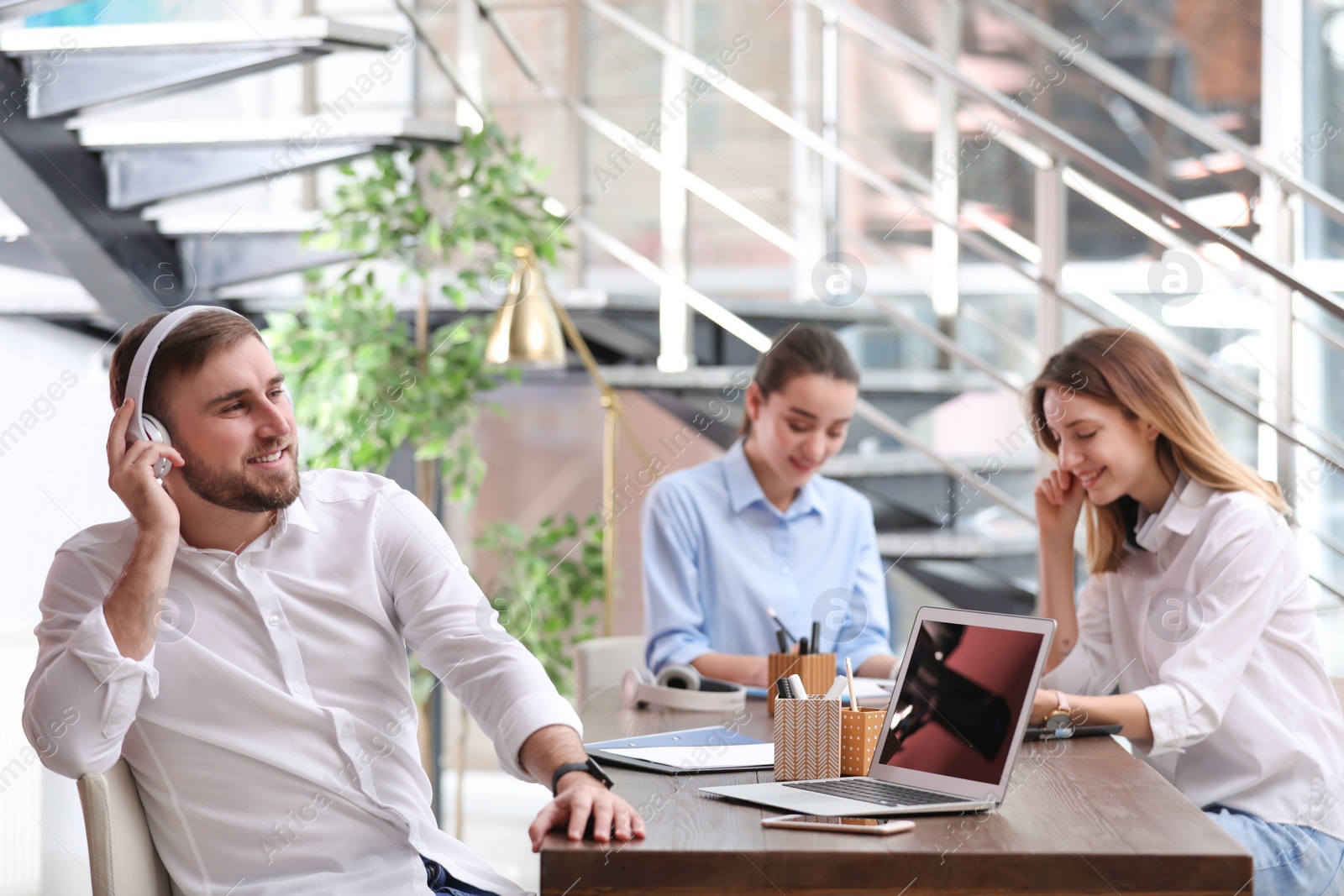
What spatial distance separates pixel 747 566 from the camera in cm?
239

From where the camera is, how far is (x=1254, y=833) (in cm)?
164

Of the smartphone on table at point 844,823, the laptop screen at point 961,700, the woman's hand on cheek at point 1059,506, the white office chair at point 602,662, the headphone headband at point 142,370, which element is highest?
→ the headphone headband at point 142,370

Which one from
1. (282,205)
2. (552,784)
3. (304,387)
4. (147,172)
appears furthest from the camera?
(282,205)

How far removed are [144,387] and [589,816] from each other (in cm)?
78

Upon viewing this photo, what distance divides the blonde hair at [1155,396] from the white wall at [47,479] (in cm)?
195

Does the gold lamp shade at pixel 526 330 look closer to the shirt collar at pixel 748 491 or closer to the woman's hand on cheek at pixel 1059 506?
the shirt collar at pixel 748 491

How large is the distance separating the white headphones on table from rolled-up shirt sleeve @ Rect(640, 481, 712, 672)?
212mm

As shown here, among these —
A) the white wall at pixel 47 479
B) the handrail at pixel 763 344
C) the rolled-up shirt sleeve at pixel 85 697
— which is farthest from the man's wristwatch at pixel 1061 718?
the white wall at pixel 47 479

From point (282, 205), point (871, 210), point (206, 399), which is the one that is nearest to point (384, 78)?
point (282, 205)

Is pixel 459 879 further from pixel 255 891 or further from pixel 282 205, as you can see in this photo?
pixel 282 205

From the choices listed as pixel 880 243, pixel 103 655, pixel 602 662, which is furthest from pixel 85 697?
pixel 880 243

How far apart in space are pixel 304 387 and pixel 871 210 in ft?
7.37

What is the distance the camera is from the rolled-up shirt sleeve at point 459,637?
4.78 ft

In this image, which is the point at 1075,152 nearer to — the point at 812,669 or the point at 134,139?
the point at 812,669
